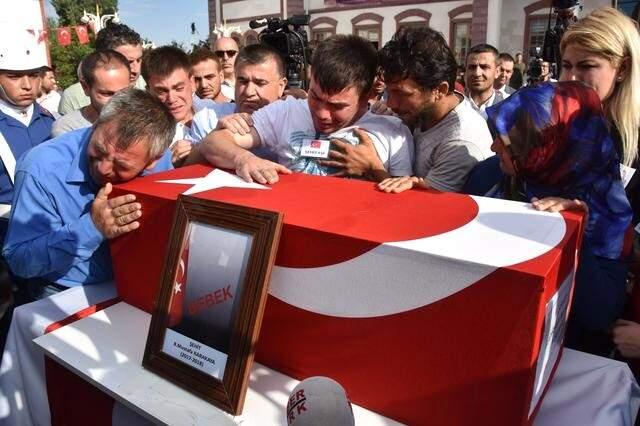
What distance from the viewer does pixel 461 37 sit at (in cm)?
1703

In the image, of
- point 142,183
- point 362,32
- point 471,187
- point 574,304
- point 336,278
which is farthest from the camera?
point 362,32

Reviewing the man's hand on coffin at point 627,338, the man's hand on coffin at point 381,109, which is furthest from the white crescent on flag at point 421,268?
the man's hand on coffin at point 381,109

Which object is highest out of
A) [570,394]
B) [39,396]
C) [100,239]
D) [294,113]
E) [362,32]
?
[362,32]

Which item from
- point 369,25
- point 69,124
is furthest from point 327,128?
point 369,25

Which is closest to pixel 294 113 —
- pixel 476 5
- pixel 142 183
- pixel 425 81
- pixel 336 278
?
pixel 425 81

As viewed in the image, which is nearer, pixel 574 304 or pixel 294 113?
pixel 574 304

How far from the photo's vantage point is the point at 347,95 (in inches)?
59.6

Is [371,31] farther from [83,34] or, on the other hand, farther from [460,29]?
[83,34]

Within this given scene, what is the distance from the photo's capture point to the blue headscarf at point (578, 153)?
1.16m

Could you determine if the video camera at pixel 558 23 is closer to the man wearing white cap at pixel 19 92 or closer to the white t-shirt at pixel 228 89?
the white t-shirt at pixel 228 89

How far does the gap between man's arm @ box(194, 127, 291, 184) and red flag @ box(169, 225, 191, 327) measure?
30cm

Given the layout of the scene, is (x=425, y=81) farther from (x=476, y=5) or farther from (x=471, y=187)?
(x=476, y=5)

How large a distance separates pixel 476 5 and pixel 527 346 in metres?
17.7

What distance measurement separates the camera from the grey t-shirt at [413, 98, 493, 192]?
156 centimetres
